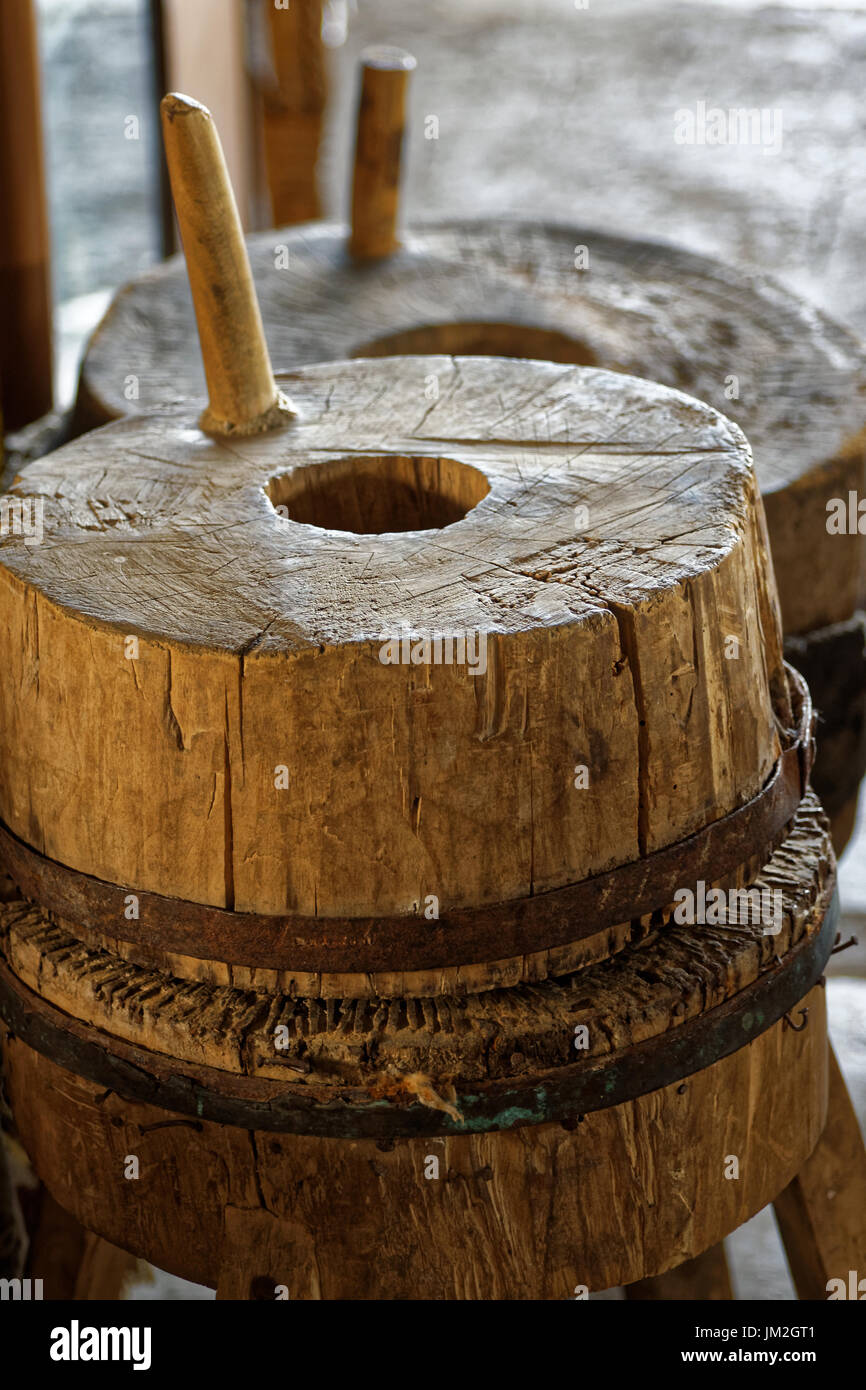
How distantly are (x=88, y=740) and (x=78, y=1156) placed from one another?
0.53 meters

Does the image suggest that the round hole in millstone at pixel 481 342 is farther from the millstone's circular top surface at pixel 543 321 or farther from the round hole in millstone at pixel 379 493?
the round hole in millstone at pixel 379 493

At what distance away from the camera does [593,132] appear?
327 inches

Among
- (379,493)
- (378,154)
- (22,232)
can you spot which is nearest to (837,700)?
(379,493)

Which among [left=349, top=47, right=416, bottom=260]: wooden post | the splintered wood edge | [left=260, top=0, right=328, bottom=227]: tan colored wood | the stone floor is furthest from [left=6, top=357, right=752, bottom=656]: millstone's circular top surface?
[left=260, top=0, right=328, bottom=227]: tan colored wood

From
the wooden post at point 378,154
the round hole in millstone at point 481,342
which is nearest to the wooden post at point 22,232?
the wooden post at point 378,154

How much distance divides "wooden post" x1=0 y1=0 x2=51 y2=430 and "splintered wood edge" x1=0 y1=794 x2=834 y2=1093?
1869 mm

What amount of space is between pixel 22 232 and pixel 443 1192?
7.59 feet

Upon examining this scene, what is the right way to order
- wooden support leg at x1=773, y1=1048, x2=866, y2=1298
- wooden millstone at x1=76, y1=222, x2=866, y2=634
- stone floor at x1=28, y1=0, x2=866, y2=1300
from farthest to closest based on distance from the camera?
stone floor at x1=28, y1=0, x2=866, y2=1300 < wooden millstone at x1=76, y1=222, x2=866, y2=634 < wooden support leg at x1=773, y1=1048, x2=866, y2=1298

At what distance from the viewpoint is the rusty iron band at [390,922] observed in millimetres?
1626

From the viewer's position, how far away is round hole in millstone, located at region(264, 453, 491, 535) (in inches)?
75.2

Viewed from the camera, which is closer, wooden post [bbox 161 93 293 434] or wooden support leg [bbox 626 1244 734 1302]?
wooden post [bbox 161 93 293 434]

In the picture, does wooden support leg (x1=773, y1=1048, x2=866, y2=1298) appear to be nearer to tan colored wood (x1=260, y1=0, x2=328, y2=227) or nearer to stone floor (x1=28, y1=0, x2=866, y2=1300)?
stone floor (x1=28, y1=0, x2=866, y2=1300)

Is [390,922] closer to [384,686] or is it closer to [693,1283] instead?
[384,686]
